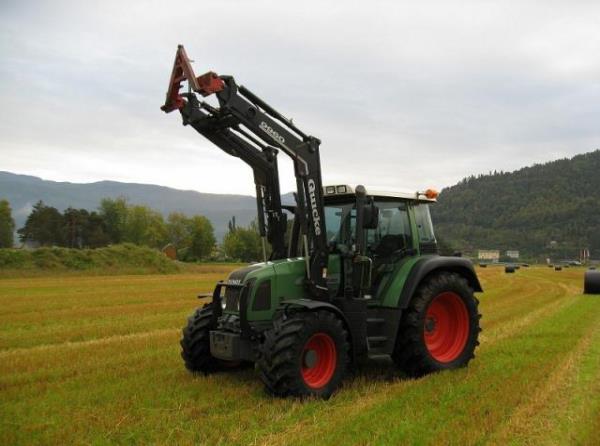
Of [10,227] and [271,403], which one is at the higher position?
[10,227]

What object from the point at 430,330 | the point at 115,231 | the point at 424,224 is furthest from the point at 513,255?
the point at 430,330

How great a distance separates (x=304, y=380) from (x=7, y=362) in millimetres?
4753

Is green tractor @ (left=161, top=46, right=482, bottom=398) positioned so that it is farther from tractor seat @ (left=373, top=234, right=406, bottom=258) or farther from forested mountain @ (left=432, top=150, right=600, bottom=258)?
forested mountain @ (left=432, top=150, right=600, bottom=258)

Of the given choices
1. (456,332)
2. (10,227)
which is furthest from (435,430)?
(10,227)

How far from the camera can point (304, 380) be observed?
20.1 feet

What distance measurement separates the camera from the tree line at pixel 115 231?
83.5 m

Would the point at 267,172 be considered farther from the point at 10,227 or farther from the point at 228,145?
the point at 10,227

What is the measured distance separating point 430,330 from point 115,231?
304ft

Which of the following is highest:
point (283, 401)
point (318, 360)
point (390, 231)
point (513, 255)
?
point (390, 231)

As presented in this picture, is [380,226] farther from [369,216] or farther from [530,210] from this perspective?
[530,210]

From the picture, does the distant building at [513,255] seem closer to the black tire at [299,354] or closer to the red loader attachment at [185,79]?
the black tire at [299,354]

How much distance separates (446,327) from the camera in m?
8.17

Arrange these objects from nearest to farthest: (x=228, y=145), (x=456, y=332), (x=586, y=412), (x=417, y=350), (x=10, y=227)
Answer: (x=586, y=412)
(x=228, y=145)
(x=417, y=350)
(x=456, y=332)
(x=10, y=227)

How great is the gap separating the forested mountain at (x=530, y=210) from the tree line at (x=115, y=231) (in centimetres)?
4944
